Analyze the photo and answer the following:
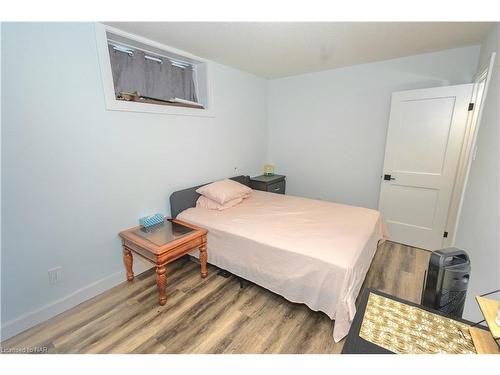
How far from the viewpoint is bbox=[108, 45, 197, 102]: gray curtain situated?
2.12 metres

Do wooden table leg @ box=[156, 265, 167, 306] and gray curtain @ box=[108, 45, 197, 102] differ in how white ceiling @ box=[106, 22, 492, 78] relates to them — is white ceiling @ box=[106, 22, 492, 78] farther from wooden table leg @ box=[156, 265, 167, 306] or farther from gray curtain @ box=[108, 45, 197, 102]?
wooden table leg @ box=[156, 265, 167, 306]

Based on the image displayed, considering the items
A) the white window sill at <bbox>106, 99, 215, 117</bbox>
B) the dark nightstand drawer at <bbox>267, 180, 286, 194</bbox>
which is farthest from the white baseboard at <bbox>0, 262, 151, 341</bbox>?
the dark nightstand drawer at <bbox>267, 180, 286, 194</bbox>

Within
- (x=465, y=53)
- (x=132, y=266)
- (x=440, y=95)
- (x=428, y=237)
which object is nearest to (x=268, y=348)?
(x=132, y=266)

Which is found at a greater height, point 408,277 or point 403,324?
point 403,324

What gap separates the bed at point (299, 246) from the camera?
1518mm

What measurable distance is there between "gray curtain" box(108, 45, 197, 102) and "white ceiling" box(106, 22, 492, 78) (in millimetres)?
280

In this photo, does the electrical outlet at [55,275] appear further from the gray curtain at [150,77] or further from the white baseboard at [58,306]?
the gray curtain at [150,77]

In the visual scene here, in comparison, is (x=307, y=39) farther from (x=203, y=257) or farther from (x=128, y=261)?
(x=128, y=261)

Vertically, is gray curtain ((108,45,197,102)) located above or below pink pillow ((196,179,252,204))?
above

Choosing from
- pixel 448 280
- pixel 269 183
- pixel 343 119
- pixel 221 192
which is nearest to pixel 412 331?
pixel 448 280

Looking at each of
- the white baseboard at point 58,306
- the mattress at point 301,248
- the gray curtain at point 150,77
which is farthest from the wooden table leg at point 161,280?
the gray curtain at point 150,77
